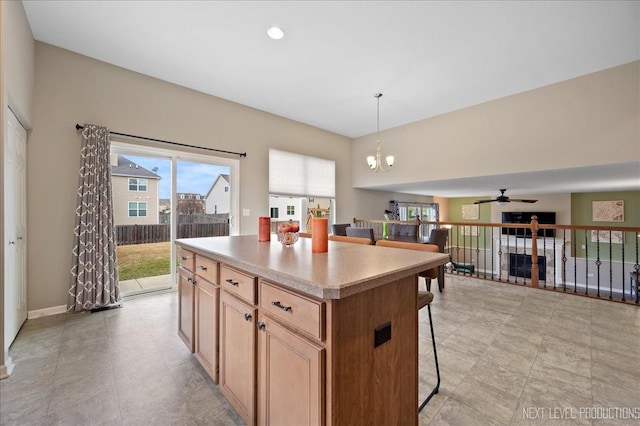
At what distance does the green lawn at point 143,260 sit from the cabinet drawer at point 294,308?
129 inches

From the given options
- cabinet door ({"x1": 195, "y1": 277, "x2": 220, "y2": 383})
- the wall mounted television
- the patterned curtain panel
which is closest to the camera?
cabinet door ({"x1": 195, "y1": 277, "x2": 220, "y2": 383})

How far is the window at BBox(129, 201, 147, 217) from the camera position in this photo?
3.55 metres

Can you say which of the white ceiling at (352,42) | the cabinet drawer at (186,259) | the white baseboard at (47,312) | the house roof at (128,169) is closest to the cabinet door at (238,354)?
the cabinet drawer at (186,259)

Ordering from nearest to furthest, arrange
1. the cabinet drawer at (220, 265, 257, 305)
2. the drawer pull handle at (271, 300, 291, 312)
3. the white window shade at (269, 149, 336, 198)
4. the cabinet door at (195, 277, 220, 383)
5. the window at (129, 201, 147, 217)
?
the drawer pull handle at (271, 300, 291, 312) < the cabinet drawer at (220, 265, 257, 305) < the cabinet door at (195, 277, 220, 383) < the window at (129, 201, 147, 217) < the white window shade at (269, 149, 336, 198)

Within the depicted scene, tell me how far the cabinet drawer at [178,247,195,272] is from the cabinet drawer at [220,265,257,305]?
0.57 metres

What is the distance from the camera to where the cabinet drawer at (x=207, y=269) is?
1.67 m

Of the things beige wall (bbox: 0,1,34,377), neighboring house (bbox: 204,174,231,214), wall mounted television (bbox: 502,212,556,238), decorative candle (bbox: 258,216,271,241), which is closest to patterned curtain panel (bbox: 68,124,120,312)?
beige wall (bbox: 0,1,34,377)

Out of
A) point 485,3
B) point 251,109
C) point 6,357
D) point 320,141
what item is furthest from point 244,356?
point 320,141

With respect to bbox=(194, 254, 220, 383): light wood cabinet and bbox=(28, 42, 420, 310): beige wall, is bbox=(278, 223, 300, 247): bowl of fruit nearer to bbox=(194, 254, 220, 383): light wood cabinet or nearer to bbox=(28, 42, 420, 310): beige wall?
bbox=(194, 254, 220, 383): light wood cabinet

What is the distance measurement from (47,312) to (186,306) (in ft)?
6.92

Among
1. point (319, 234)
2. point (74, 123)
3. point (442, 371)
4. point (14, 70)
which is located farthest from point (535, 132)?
point (74, 123)

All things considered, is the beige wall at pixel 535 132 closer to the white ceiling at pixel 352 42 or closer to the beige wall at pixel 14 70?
the white ceiling at pixel 352 42

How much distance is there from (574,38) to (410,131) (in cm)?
269

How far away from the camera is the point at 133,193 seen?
357 centimetres
